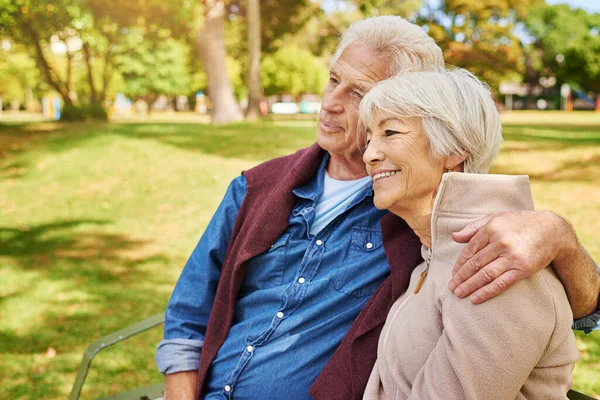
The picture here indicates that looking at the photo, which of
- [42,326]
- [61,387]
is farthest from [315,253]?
[42,326]

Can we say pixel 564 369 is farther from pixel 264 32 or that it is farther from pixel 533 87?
pixel 533 87

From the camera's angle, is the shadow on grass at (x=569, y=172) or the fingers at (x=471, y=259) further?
the shadow on grass at (x=569, y=172)

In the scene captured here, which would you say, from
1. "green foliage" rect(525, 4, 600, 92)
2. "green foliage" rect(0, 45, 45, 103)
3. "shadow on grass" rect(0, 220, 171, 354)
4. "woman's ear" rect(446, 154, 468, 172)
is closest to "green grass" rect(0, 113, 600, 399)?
"shadow on grass" rect(0, 220, 171, 354)

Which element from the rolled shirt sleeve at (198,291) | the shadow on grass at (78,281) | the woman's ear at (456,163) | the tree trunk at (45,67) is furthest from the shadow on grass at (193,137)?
the woman's ear at (456,163)

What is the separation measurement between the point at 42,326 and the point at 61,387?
1167 millimetres

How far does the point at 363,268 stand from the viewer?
7.19ft

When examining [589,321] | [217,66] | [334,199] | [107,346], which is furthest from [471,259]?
[217,66]

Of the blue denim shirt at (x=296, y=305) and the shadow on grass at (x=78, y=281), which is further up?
the blue denim shirt at (x=296, y=305)

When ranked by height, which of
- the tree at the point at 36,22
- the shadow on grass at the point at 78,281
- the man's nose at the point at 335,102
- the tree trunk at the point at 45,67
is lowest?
the shadow on grass at the point at 78,281

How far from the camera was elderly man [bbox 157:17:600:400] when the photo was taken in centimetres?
211

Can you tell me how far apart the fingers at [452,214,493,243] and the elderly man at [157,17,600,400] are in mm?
442

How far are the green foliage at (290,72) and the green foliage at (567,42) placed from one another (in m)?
21.6

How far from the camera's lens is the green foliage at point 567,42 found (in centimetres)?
5719

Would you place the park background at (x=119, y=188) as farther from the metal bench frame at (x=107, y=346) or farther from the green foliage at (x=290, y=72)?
the green foliage at (x=290, y=72)
